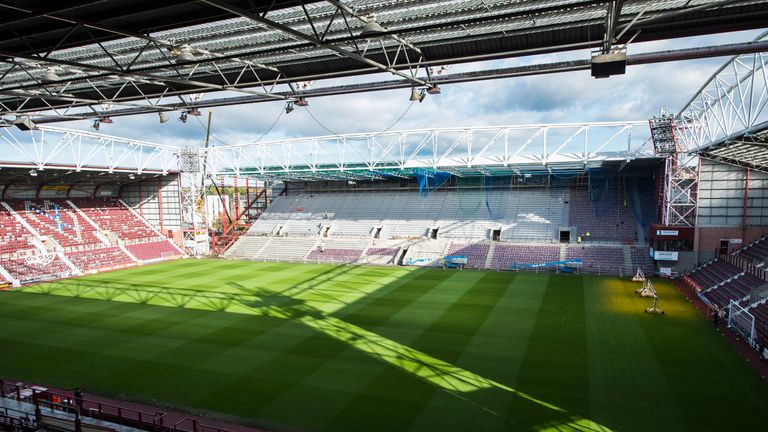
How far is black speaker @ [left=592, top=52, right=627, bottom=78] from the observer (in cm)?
782

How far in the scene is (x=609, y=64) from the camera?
7922mm

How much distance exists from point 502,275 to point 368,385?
19322 millimetres

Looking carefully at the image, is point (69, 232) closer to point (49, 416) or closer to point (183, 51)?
point (49, 416)

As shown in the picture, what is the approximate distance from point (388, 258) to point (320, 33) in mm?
27070

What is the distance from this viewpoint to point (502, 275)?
29797 millimetres

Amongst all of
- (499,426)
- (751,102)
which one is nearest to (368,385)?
(499,426)

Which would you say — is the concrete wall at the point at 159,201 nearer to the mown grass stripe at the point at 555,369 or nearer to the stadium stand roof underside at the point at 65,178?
the stadium stand roof underside at the point at 65,178

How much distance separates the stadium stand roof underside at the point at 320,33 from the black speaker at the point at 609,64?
0.40 m

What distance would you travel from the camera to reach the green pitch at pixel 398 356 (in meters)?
11.0

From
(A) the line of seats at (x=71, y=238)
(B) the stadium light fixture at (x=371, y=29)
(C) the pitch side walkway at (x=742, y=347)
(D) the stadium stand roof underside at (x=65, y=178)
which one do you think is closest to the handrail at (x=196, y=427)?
(B) the stadium light fixture at (x=371, y=29)

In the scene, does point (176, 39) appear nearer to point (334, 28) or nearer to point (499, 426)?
point (334, 28)

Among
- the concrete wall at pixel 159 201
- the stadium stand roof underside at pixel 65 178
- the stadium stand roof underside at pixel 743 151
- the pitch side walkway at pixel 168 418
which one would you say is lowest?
the pitch side walkway at pixel 168 418

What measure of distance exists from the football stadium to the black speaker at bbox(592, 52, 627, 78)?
0.05 m

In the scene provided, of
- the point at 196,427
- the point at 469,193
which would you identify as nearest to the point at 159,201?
the point at 469,193
